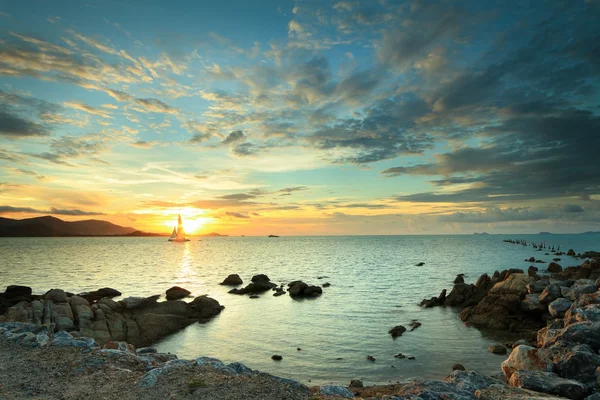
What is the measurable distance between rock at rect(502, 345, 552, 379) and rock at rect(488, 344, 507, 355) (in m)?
8.49

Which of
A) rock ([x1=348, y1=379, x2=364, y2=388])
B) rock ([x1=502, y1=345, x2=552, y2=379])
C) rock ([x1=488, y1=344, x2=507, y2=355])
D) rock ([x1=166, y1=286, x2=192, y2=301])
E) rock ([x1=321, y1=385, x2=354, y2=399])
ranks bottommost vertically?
rock ([x1=166, y1=286, x2=192, y2=301])

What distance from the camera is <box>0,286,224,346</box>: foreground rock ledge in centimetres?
2725

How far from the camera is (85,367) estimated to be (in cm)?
1309

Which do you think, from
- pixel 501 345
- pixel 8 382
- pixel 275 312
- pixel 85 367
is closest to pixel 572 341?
pixel 501 345

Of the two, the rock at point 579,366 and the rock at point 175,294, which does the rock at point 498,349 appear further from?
the rock at point 175,294

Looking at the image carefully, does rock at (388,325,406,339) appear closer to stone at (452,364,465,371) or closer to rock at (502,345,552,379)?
stone at (452,364,465,371)

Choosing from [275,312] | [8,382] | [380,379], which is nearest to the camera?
[8,382]

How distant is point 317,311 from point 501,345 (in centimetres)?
1858

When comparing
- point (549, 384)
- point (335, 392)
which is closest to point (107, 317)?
point (335, 392)

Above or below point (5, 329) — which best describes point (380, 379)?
below

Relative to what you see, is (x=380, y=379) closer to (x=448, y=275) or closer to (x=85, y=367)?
(x=85, y=367)

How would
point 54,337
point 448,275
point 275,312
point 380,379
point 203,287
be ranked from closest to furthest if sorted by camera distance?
1. point 54,337
2. point 380,379
3. point 275,312
4. point 203,287
5. point 448,275

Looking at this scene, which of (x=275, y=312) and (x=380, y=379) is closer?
(x=380, y=379)

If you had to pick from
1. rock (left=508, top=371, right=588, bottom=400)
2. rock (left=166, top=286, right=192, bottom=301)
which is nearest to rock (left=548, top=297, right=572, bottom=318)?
rock (left=508, top=371, right=588, bottom=400)
